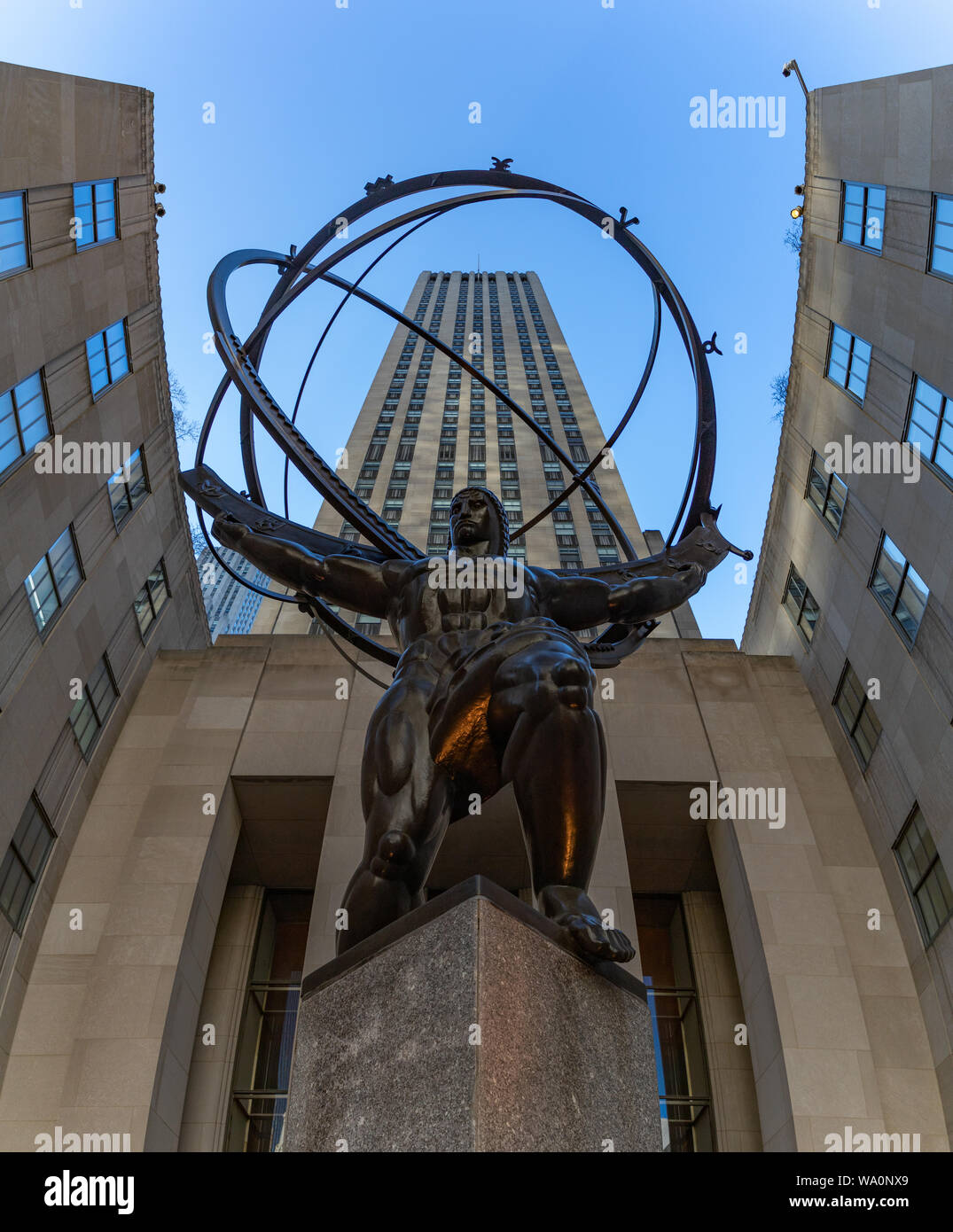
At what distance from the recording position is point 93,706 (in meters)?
17.3

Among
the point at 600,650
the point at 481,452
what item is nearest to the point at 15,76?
the point at 600,650

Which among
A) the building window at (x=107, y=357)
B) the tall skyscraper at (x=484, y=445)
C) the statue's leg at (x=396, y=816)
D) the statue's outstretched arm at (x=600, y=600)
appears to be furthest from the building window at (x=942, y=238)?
the building window at (x=107, y=357)

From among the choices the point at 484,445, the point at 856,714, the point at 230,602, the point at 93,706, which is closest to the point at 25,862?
the point at 93,706

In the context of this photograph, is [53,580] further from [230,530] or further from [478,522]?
[478,522]

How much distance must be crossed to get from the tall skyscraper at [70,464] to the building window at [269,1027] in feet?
14.4

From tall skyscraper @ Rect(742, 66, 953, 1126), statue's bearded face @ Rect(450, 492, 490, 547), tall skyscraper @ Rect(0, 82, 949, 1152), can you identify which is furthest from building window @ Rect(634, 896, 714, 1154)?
statue's bearded face @ Rect(450, 492, 490, 547)

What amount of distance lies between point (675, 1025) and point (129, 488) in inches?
616

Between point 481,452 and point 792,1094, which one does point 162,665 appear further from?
point 481,452

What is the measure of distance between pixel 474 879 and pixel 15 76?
57.4 ft

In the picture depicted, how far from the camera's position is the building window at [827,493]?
1944 cm

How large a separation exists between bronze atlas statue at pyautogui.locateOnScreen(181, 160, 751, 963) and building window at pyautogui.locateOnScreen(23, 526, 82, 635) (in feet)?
27.6

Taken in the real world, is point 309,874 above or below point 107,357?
below

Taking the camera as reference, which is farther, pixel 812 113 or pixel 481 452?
pixel 481 452

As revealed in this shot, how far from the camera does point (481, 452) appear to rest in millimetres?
42656
